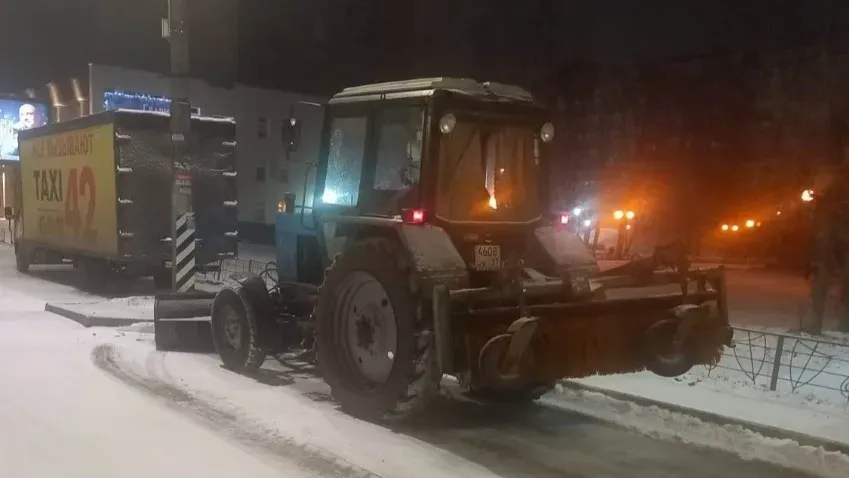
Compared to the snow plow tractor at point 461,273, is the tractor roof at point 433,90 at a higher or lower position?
higher

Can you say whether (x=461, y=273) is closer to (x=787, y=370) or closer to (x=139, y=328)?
(x=787, y=370)

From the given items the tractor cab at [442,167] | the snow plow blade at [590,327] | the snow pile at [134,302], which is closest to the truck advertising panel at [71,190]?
the snow pile at [134,302]

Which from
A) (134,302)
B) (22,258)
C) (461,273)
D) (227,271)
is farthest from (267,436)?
(22,258)

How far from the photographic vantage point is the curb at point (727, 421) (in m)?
7.11

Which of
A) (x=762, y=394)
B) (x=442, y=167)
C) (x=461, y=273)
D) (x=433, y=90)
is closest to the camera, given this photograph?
(x=461, y=273)

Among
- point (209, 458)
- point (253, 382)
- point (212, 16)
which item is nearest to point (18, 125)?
point (212, 16)

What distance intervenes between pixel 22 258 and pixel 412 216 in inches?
736

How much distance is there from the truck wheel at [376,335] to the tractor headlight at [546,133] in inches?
81.5

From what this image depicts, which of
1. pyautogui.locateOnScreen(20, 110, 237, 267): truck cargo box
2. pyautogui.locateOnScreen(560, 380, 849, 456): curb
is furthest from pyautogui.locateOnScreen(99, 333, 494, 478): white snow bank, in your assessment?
pyautogui.locateOnScreen(20, 110, 237, 267): truck cargo box

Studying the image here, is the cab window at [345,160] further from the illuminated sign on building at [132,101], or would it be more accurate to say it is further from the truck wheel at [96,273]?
the illuminated sign on building at [132,101]

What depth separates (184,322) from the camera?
11211 millimetres

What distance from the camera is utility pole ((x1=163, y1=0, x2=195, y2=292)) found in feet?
45.4

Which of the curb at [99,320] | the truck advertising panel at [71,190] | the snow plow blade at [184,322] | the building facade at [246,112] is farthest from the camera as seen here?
the building facade at [246,112]

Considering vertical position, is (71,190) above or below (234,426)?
Result: above
